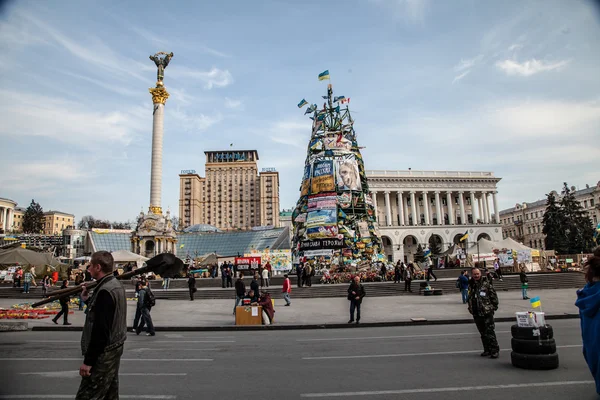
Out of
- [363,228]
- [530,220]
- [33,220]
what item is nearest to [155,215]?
[363,228]

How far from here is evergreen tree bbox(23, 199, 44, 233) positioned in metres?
102

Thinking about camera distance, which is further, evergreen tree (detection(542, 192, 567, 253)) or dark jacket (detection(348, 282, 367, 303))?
evergreen tree (detection(542, 192, 567, 253))

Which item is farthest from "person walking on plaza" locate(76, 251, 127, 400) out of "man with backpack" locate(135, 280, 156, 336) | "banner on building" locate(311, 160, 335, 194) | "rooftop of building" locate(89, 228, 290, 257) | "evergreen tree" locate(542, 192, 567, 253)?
"evergreen tree" locate(542, 192, 567, 253)

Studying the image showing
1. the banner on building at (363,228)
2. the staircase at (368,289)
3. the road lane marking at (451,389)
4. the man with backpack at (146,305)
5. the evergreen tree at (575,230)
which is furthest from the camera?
the evergreen tree at (575,230)

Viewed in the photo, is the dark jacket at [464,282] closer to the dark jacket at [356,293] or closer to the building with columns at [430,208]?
the dark jacket at [356,293]

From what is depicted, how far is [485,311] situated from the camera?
841 cm

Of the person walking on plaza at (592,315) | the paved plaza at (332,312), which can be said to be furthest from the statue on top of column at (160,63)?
the person walking on plaza at (592,315)

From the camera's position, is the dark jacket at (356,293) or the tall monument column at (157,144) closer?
the dark jacket at (356,293)

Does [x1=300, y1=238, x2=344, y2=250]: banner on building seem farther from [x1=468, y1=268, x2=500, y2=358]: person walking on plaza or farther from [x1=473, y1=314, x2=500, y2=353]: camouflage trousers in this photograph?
[x1=473, y1=314, x2=500, y2=353]: camouflage trousers

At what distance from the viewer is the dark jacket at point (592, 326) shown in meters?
4.32

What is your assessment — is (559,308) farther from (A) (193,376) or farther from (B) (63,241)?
(B) (63,241)

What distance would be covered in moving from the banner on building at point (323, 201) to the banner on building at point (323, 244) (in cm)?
351

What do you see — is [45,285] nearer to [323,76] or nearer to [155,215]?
[155,215]

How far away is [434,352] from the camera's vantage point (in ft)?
29.5
